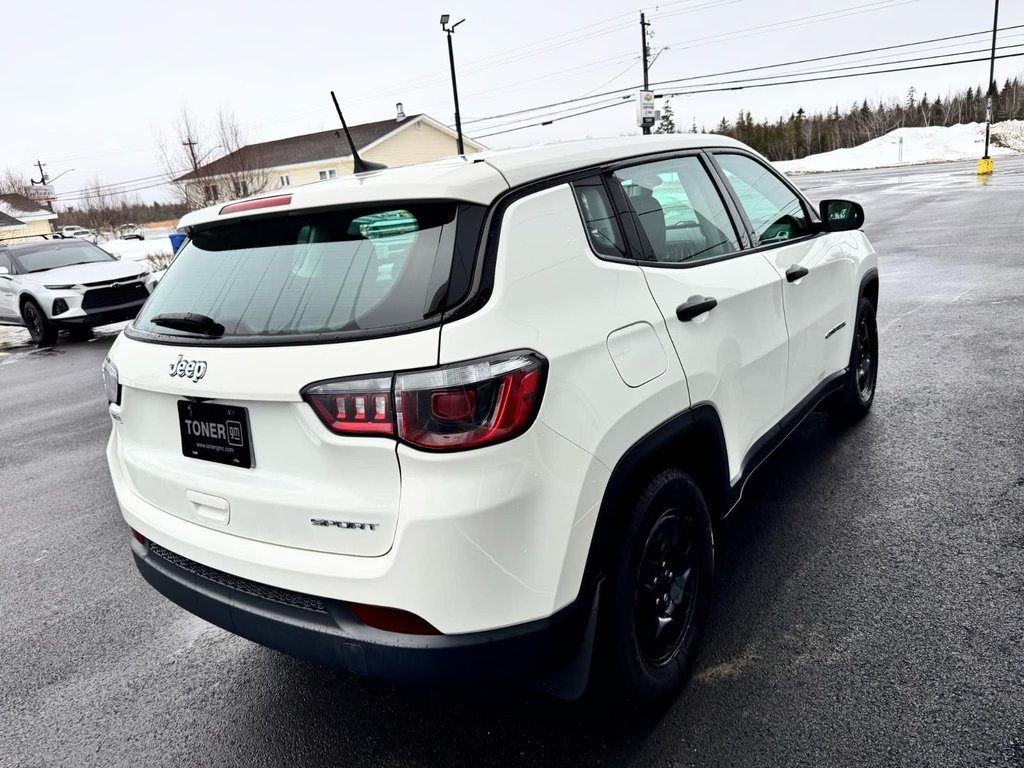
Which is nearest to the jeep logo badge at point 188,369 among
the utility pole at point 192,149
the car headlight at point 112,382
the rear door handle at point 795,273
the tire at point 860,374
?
the car headlight at point 112,382

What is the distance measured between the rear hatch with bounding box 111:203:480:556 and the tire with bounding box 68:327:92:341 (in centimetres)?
1212

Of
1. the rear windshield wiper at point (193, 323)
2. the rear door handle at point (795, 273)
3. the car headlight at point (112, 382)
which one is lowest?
the rear door handle at point (795, 273)

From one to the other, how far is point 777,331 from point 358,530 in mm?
2037

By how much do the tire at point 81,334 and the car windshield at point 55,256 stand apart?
1145 mm

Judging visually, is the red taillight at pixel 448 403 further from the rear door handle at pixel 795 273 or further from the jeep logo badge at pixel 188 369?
the rear door handle at pixel 795 273

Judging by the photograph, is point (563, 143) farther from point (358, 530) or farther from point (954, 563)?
point (954, 563)

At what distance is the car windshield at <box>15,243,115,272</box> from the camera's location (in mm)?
12953

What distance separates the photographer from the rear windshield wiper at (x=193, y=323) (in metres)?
2.23

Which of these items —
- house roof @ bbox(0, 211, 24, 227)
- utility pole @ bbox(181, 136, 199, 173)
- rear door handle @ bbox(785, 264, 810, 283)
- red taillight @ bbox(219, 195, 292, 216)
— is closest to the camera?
red taillight @ bbox(219, 195, 292, 216)

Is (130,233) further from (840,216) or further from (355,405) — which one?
(355,405)

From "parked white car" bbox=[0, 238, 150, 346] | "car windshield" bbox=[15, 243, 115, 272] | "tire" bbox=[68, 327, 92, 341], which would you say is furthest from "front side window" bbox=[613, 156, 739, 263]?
"car windshield" bbox=[15, 243, 115, 272]

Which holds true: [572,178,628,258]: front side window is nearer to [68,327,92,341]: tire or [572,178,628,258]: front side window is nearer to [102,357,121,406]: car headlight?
[102,357,121,406]: car headlight

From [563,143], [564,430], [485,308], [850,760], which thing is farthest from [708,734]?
[563,143]

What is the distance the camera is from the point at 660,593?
8.14ft
